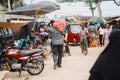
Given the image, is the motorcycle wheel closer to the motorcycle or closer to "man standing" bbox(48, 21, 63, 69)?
the motorcycle

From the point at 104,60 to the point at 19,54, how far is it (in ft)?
29.7

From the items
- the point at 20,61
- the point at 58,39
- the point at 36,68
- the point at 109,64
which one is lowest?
the point at 36,68

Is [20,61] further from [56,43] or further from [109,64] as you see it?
[109,64]

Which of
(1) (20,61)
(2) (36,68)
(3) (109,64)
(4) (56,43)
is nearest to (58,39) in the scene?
(4) (56,43)

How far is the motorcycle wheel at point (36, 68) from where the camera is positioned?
13.2 metres

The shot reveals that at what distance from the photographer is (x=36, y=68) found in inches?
523

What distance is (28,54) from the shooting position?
1317 cm

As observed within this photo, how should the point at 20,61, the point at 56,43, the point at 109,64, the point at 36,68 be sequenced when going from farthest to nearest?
1. the point at 56,43
2. the point at 36,68
3. the point at 20,61
4. the point at 109,64

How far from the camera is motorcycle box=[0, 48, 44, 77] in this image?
12938mm

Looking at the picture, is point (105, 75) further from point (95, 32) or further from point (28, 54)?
point (95, 32)

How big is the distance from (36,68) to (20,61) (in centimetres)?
59

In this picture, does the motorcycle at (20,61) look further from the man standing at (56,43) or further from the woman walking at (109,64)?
the woman walking at (109,64)

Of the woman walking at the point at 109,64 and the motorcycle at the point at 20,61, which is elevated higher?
the woman walking at the point at 109,64

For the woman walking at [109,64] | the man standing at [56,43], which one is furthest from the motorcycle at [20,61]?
the woman walking at [109,64]
